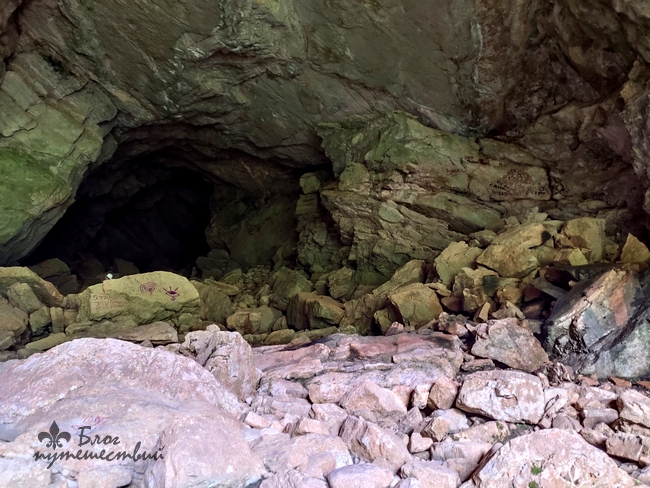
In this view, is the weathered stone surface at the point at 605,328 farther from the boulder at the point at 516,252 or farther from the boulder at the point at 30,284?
the boulder at the point at 30,284

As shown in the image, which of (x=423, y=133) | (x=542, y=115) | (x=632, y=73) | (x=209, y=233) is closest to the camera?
(x=632, y=73)

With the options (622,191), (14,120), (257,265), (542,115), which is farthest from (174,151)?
(622,191)

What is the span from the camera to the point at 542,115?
861cm

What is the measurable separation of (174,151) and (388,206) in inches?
294

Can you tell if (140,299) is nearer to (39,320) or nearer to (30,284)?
(39,320)

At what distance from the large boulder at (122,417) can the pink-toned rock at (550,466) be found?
1.42 m

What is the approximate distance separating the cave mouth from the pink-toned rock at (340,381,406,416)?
10979 millimetres

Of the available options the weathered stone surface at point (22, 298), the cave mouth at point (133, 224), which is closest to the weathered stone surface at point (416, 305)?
the weathered stone surface at point (22, 298)

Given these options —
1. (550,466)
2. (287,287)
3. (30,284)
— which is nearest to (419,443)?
(550,466)

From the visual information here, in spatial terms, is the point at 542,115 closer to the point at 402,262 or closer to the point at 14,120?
the point at 402,262

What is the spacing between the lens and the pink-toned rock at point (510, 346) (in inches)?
203

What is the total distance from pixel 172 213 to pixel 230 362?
1490 centimetres

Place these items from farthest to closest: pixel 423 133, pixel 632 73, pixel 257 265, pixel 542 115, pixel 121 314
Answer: pixel 257 265 → pixel 423 133 → pixel 542 115 → pixel 121 314 → pixel 632 73

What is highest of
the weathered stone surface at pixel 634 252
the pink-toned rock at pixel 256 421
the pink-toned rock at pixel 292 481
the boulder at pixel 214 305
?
the weathered stone surface at pixel 634 252
